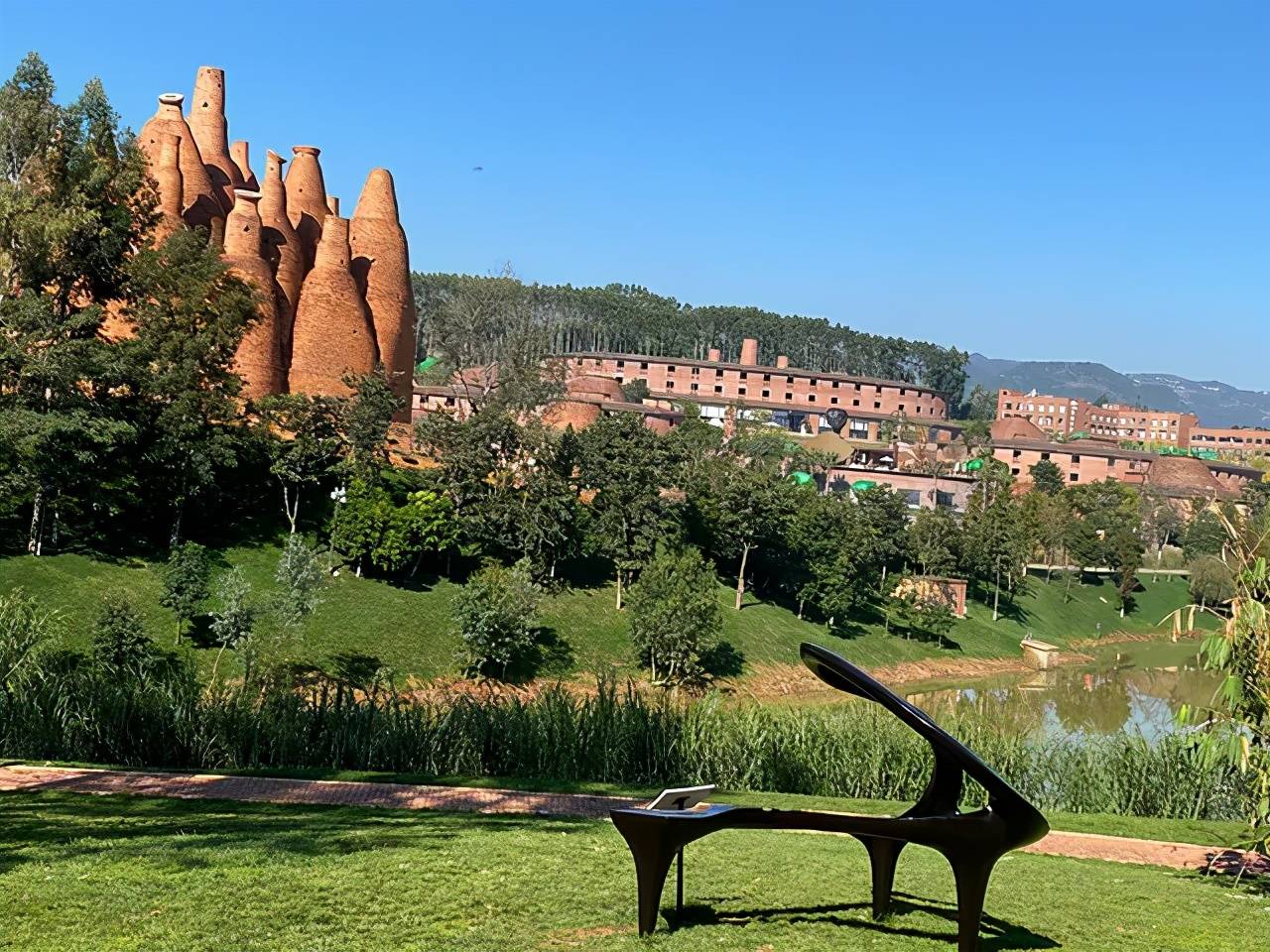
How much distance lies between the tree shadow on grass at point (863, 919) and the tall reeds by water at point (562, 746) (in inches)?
218

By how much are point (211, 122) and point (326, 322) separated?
240 inches

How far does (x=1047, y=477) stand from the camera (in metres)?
63.7

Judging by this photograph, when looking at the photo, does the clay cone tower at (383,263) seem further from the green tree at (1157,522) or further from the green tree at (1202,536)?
the green tree at (1157,522)

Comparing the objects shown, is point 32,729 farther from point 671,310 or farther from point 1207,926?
point 671,310

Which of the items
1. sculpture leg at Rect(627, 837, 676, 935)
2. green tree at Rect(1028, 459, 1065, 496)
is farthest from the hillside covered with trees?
sculpture leg at Rect(627, 837, 676, 935)

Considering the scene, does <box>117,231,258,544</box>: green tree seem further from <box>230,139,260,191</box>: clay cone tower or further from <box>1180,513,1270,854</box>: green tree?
<box>1180,513,1270,854</box>: green tree

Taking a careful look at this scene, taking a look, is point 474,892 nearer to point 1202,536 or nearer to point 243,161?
point 243,161

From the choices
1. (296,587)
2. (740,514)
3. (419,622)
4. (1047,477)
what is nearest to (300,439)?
(419,622)

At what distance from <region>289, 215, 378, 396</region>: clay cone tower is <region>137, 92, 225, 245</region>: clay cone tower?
2.49 metres

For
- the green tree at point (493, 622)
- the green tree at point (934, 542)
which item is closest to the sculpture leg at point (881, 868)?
the green tree at point (493, 622)

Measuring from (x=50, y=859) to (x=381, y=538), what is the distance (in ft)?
68.9

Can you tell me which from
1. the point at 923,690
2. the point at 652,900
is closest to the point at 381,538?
the point at 923,690

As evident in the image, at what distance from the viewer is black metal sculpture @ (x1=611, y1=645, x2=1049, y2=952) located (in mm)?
5695

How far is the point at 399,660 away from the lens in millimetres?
24969
